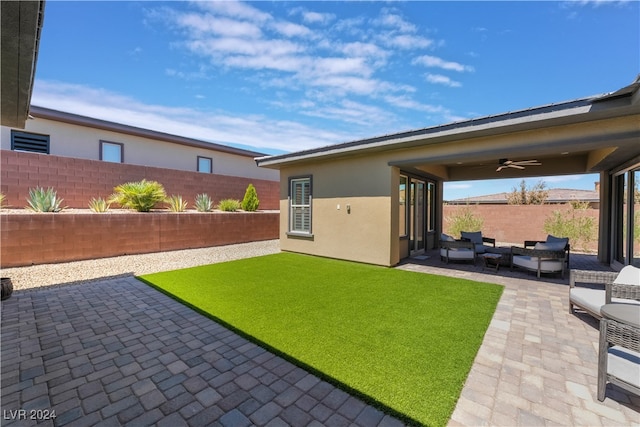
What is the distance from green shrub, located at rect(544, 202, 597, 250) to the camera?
11195 mm

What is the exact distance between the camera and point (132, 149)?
44.4 ft

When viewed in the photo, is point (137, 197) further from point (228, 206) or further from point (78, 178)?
point (228, 206)

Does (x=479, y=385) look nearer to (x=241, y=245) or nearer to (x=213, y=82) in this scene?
(x=241, y=245)

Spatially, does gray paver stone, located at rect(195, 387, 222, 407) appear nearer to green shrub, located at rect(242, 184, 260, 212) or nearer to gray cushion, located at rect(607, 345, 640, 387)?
gray cushion, located at rect(607, 345, 640, 387)

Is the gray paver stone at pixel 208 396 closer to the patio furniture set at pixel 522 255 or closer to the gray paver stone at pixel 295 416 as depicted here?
the gray paver stone at pixel 295 416

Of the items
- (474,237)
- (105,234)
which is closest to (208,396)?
(105,234)

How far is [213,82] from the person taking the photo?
10.3 m

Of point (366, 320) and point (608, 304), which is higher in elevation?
point (608, 304)

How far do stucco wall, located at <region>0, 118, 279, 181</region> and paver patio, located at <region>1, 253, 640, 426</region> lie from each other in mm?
10403

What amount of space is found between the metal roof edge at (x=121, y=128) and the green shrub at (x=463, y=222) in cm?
1332

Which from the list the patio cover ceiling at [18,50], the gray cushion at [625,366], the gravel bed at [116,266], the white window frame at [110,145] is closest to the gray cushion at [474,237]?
the gravel bed at [116,266]

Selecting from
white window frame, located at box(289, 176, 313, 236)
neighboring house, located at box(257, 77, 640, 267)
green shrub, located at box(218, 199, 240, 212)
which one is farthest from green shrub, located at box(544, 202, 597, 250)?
green shrub, located at box(218, 199, 240, 212)

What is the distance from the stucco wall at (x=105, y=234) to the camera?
23.9 feet

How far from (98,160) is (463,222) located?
17.2m
